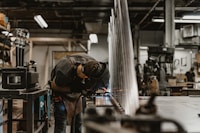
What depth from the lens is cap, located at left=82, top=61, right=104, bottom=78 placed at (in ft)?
8.11

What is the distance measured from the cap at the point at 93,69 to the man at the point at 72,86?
0.03m

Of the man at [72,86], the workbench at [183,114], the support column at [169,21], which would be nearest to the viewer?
the workbench at [183,114]

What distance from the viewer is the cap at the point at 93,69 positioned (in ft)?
8.11

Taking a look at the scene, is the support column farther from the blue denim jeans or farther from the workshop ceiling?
the blue denim jeans

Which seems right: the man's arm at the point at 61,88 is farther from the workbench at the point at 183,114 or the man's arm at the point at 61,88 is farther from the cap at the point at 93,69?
the workbench at the point at 183,114

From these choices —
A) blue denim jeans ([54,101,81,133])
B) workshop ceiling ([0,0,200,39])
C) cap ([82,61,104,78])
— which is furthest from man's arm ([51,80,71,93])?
workshop ceiling ([0,0,200,39])

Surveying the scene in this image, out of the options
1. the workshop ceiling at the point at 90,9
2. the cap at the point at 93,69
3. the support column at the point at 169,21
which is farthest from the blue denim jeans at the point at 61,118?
the support column at the point at 169,21

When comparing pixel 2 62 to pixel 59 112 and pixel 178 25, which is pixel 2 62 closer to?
pixel 59 112

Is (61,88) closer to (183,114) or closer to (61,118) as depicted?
(61,118)

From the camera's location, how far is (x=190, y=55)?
10508 mm

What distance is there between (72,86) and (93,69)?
1.78 feet

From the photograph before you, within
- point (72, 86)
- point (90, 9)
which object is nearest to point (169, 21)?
point (90, 9)

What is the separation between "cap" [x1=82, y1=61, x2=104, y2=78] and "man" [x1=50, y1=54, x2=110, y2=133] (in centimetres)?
3

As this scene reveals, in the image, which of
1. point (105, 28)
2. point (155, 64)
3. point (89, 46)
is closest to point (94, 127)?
point (155, 64)
